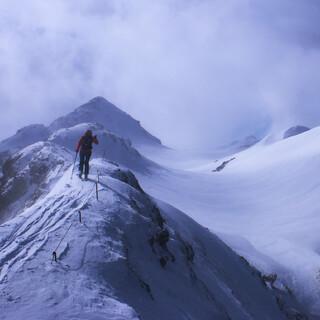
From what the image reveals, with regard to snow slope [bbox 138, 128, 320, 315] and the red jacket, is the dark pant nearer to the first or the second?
the red jacket

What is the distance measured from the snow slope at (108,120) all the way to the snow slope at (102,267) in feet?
462

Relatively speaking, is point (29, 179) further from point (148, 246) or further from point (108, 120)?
point (108, 120)

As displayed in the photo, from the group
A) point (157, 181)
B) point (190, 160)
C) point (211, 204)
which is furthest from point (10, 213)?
point (190, 160)

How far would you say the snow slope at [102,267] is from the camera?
1257 centimetres

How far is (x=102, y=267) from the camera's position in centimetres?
1449

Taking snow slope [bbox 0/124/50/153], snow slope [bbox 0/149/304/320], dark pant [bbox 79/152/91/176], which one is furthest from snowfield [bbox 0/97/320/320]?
snow slope [bbox 0/124/50/153]

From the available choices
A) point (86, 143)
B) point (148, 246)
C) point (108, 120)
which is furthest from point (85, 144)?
point (108, 120)

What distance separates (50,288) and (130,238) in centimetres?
539

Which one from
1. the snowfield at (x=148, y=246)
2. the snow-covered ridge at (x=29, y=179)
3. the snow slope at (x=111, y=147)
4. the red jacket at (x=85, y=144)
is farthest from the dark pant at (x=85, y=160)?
the snow slope at (x=111, y=147)

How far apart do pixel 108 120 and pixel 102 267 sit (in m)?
164

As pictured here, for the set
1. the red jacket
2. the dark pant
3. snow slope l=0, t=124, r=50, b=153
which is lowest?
the dark pant

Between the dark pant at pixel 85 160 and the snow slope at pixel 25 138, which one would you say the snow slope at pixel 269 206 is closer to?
the dark pant at pixel 85 160

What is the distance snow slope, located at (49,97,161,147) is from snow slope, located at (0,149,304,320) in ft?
462

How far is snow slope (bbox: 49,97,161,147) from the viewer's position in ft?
555
